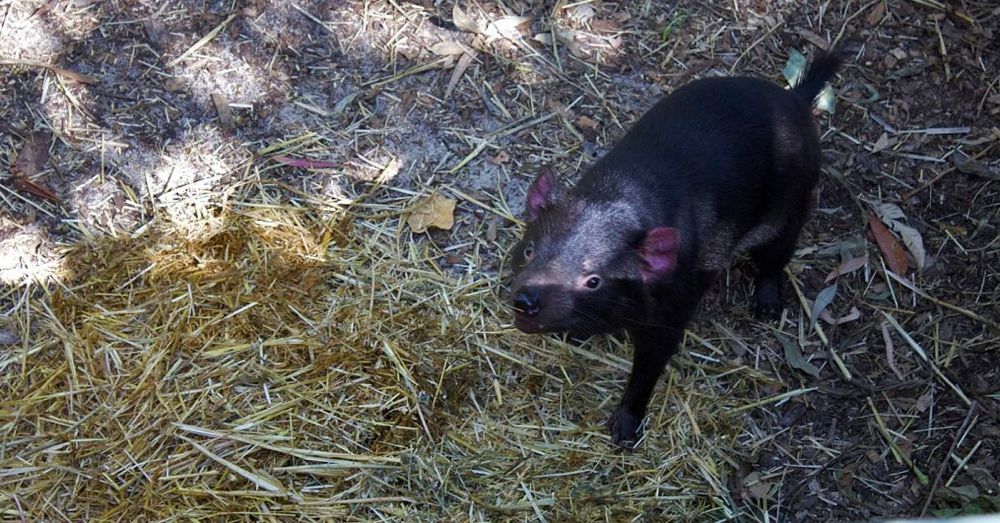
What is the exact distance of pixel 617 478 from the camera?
369cm

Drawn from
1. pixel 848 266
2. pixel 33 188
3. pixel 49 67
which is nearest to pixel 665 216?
pixel 848 266

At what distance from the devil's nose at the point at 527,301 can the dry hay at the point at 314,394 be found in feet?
2.37

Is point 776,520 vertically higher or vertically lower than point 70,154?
lower

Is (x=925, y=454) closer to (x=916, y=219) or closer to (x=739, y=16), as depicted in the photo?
(x=916, y=219)

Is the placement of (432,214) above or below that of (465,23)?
below

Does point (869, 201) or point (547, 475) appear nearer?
point (547, 475)

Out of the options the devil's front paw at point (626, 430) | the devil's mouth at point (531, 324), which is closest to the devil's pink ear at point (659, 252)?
the devil's mouth at point (531, 324)

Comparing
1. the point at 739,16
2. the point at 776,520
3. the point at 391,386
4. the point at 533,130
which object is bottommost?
the point at 776,520

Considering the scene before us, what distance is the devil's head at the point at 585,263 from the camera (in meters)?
3.33

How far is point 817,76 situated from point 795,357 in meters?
1.31

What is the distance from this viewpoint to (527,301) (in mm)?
3258

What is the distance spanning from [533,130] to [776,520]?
2.25 m

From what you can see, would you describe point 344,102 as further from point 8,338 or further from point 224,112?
point 8,338

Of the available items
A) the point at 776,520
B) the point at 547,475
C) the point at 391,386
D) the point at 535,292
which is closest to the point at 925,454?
the point at 776,520
